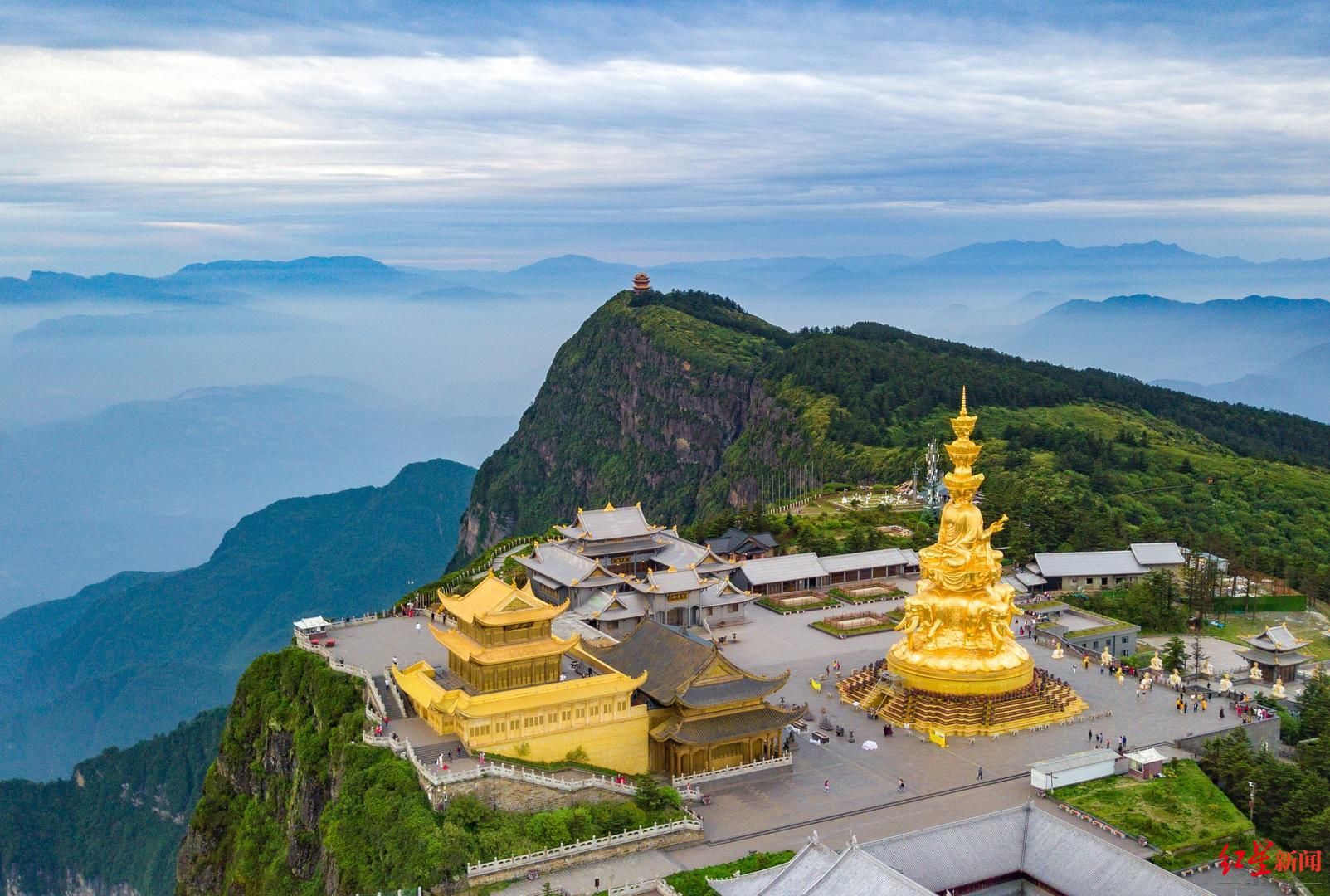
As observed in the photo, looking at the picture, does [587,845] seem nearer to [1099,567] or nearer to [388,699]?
[388,699]

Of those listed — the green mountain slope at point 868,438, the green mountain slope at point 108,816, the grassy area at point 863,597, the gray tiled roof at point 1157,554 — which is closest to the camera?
the grassy area at point 863,597

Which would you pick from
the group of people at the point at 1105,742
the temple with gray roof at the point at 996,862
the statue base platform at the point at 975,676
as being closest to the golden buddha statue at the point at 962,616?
the statue base platform at the point at 975,676

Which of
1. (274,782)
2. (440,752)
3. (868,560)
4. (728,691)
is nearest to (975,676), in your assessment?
(728,691)

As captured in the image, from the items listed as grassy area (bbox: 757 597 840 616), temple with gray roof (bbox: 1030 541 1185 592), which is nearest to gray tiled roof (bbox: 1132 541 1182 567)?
temple with gray roof (bbox: 1030 541 1185 592)

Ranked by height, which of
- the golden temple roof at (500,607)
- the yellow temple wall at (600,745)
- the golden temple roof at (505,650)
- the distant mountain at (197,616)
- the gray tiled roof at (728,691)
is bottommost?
the distant mountain at (197,616)

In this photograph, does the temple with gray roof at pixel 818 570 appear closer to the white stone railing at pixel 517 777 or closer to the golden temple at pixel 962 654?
the golden temple at pixel 962 654

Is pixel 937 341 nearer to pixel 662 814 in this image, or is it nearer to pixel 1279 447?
pixel 1279 447
